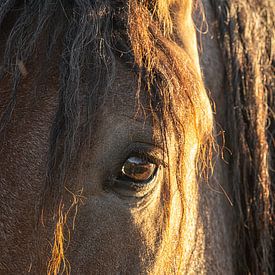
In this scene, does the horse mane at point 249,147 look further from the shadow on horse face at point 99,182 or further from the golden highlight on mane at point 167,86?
the shadow on horse face at point 99,182

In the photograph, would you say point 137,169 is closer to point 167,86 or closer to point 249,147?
point 167,86

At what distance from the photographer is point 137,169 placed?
1.48 meters

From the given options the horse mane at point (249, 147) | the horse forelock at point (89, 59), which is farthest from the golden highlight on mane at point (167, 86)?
the horse mane at point (249, 147)

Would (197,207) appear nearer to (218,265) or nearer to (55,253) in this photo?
(218,265)

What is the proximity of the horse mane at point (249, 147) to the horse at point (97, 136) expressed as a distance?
1.00 feet

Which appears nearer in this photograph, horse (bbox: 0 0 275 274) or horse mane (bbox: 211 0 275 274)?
horse (bbox: 0 0 275 274)

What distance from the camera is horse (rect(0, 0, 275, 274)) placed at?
1368mm

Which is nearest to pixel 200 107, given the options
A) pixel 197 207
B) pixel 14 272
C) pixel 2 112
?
pixel 197 207

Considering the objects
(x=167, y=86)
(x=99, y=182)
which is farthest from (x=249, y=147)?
(x=99, y=182)

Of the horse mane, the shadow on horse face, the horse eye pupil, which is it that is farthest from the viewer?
the horse mane

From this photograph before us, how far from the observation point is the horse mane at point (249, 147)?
2004 millimetres

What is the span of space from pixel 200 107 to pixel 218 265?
0.56 metres

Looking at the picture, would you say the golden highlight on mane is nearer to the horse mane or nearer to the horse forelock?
the horse forelock

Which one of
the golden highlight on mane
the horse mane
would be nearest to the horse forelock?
the golden highlight on mane
